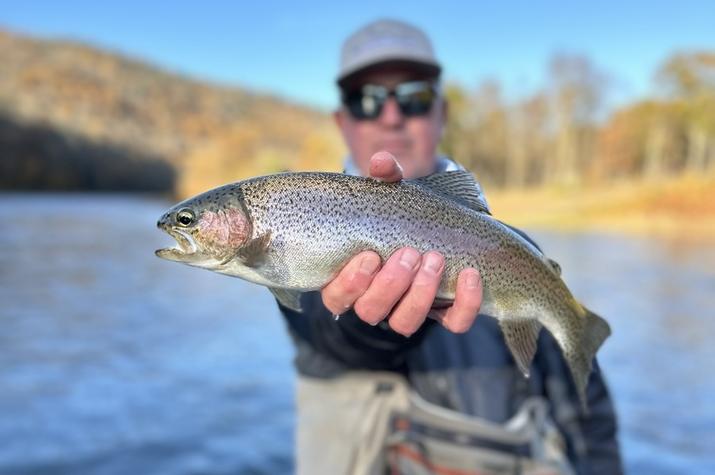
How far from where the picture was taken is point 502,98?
2111 inches

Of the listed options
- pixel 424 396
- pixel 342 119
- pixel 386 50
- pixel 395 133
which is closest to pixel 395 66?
pixel 386 50

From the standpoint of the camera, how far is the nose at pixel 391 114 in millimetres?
4180

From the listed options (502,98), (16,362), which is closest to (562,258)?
(16,362)

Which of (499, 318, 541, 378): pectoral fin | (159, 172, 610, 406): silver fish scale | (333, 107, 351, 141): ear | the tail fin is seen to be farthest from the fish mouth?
(333, 107, 351, 141): ear

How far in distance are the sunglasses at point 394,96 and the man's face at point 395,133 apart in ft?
0.08

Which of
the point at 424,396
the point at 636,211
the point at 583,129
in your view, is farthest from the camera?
the point at 583,129

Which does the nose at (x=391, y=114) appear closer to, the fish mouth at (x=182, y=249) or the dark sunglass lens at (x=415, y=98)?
the dark sunglass lens at (x=415, y=98)

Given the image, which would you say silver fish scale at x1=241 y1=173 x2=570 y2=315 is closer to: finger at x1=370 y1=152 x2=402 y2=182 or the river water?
finger at x1=370 y1=152 x2=402 y2=182

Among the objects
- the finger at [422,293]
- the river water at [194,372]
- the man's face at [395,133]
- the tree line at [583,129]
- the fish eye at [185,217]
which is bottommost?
the river water at [194,372]

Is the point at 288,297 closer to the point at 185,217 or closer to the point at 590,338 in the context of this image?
the point at 185,217

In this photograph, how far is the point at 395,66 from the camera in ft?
13.8

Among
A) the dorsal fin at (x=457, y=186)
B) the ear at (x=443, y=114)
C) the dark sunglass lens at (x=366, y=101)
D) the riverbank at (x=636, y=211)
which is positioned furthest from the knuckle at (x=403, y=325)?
the riverbank at (x=636, y=211)

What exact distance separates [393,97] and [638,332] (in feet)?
30.2

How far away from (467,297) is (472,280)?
0.19 feet
